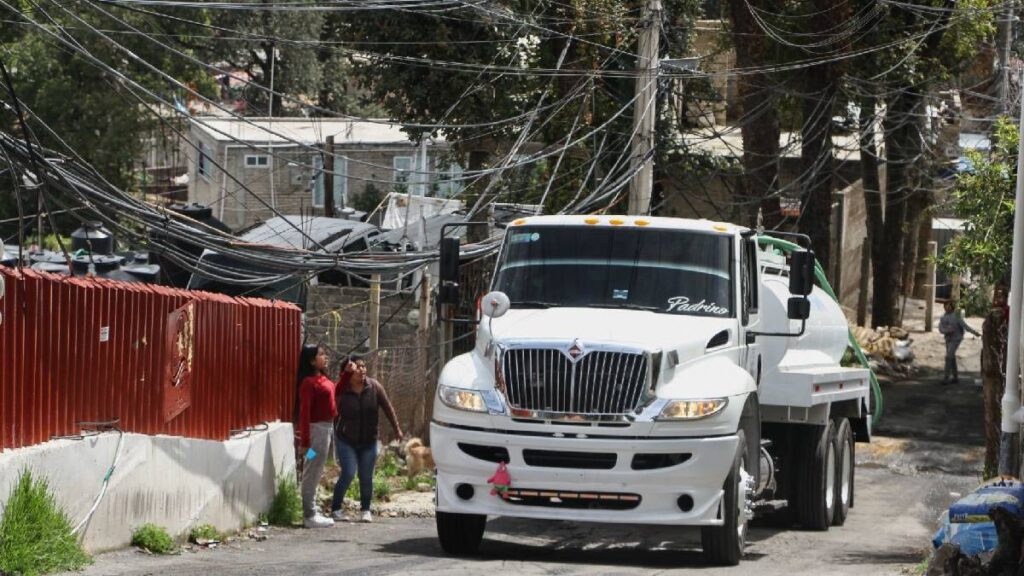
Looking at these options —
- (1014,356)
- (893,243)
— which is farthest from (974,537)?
(893,243)

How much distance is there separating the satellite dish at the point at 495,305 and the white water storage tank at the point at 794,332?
3.16 meters

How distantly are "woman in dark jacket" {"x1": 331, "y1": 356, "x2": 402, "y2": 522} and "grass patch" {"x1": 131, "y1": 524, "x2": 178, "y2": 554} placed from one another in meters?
3.74

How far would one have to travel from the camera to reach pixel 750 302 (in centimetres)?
1343

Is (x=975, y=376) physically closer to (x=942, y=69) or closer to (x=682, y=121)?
(x=942, y=69)

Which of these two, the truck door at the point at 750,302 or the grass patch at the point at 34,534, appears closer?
the grass patch at the point at 34,534

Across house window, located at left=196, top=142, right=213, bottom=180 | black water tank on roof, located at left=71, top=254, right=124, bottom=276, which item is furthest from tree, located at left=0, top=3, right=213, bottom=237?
black water tank on roof, located at left=71, top=254, right=124, bottom=276

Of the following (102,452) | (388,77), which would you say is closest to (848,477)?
(102,452)

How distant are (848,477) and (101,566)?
32.0 ft

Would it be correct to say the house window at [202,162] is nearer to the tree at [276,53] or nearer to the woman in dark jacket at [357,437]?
the woman in dark jacket at [357,437]

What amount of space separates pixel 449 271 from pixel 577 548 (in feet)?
9.25

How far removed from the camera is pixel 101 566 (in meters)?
10.5

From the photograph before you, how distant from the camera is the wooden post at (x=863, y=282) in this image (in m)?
40.0

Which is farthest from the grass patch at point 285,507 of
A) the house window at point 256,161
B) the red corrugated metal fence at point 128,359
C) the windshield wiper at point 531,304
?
the house window at point 256,161

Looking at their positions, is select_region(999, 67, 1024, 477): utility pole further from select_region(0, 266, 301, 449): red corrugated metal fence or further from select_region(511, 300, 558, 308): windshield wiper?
select_region(0, 266, 301, 449): red corrugated metal fence
